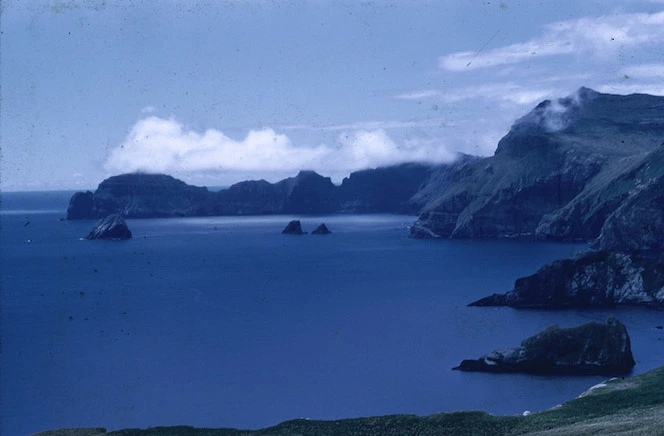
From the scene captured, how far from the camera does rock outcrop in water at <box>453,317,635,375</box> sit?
104000mm

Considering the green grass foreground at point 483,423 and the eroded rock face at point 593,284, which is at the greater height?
the eroded rock face at point 593,284

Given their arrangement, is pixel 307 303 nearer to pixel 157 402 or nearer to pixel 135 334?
pixel 135 334

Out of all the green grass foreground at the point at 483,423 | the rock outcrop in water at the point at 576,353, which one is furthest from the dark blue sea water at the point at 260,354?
the green grass foreground at the point at 483,423

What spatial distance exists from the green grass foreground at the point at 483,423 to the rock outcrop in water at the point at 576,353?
29.2 meters

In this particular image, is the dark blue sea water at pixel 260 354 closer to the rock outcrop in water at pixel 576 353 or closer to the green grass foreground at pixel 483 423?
the rock outcrop in water at pixel 576 353

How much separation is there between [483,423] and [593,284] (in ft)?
322

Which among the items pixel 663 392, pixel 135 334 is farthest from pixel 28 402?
pixel 663 392

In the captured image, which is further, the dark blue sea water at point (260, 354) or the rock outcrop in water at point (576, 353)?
the rock outcrop in water at point (576, 353)

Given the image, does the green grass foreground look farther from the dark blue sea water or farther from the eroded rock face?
the eroded rock face

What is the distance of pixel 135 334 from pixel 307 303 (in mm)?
42202

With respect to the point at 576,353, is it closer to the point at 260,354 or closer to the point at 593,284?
the point at 260,354

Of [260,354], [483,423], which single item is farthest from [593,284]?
[483,423]

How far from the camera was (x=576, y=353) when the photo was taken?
105 meters

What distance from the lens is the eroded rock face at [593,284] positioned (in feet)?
508
